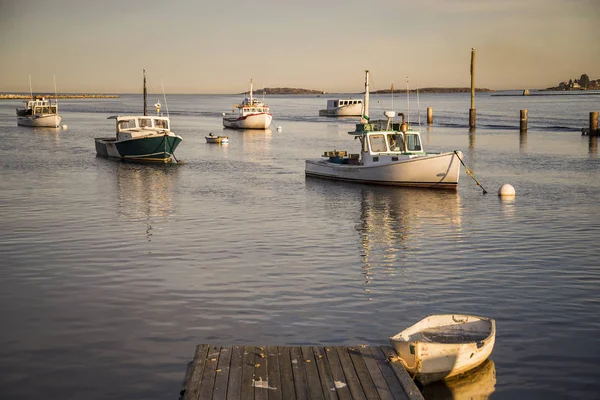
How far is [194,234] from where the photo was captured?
23.0 m

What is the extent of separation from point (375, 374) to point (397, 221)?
16.3m

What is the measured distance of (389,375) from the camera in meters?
10.2

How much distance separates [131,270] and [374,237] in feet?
26.6

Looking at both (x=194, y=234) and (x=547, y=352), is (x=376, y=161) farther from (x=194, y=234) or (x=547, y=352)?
(x=547, y=352)

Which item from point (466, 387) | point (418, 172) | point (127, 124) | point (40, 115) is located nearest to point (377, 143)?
point (418, 172)

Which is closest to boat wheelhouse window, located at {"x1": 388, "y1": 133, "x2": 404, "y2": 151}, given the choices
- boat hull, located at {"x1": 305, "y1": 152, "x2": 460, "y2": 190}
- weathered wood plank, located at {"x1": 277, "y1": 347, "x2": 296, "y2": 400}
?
boat hull, located at {"x1": 305, "y1": 152, "x2": 460, "y2": 190}

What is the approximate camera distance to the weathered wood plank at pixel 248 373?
954 centimetres

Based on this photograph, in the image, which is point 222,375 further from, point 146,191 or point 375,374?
point 146,191

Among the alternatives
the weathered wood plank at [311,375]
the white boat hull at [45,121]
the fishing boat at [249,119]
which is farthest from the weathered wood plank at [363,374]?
the white boat hull at [45,121]

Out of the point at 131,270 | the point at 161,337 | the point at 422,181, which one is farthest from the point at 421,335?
the point at 422,181

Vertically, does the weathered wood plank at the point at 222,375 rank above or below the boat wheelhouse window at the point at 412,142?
below

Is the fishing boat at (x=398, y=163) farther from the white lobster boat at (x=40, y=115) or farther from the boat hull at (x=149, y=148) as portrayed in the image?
the white lobster boat at (x=40, y=115)

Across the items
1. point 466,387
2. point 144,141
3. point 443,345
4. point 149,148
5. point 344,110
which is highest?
point 344,110

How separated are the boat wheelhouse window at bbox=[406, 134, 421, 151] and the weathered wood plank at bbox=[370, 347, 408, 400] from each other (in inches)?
973
